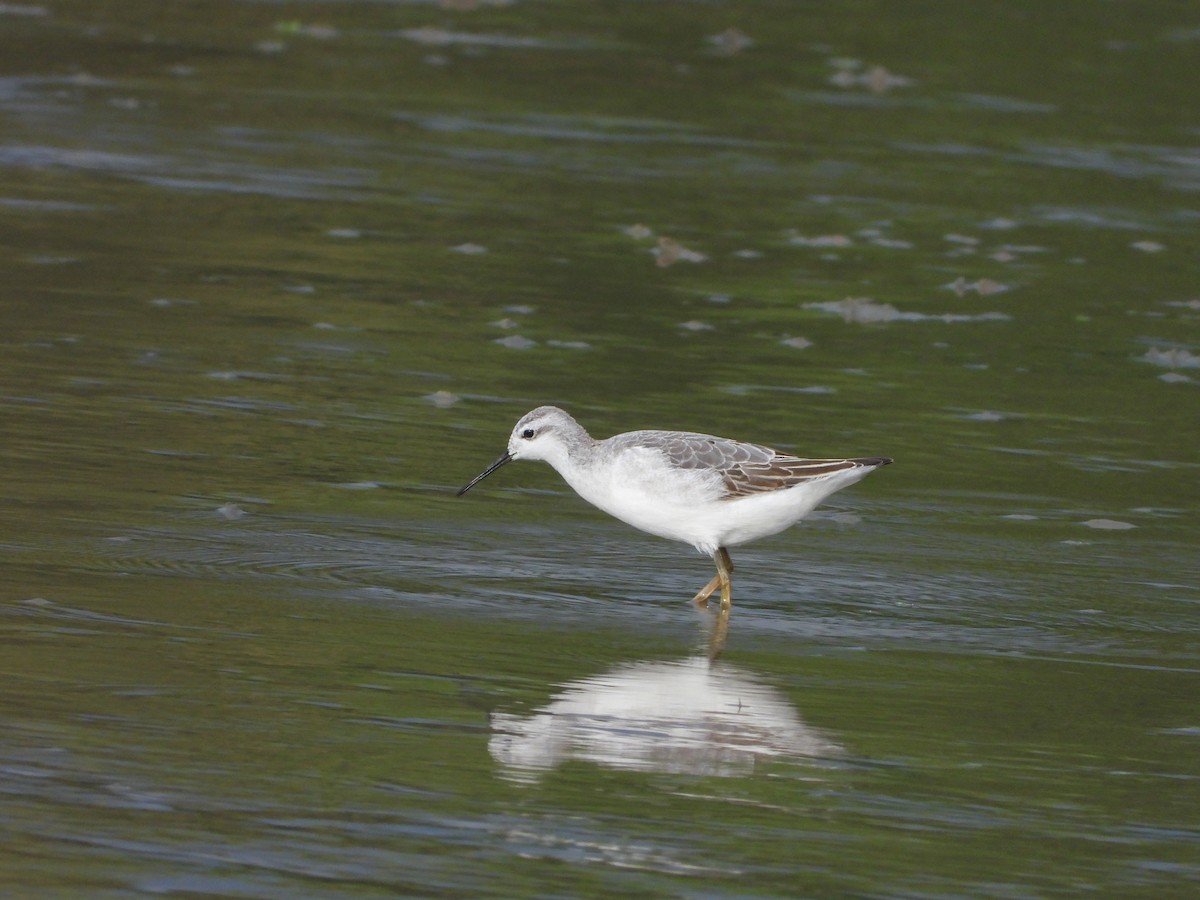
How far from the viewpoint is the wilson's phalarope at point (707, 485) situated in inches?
317

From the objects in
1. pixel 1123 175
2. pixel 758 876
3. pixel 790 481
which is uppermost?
pixel 1123 175

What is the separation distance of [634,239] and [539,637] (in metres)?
6.91

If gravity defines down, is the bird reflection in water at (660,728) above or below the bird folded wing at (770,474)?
below

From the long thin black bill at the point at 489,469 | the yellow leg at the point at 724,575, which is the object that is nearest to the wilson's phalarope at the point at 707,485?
the yellow leg at the point at 724,575

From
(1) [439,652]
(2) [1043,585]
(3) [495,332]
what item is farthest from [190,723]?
(3) [495,332]

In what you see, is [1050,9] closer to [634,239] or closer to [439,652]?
[634,239]

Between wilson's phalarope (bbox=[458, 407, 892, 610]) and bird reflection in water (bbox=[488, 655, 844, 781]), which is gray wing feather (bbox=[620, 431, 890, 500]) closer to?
wilson's phalarope (bbox=[458, 407, 892, 610])

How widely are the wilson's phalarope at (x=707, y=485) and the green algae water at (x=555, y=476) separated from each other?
10.3 inches

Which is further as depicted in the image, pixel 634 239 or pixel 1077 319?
pixel 634 239

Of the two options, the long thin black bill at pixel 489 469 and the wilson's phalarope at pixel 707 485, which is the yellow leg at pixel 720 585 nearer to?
the wilson's phalarope at pixel 707 485

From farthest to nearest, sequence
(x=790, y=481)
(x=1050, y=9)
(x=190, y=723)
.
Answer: (x=1050, y=9), (x=790, y=481), (x=190, y=723)

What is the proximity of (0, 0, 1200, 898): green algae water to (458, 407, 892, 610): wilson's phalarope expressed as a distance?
0.86 ft

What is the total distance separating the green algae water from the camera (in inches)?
227

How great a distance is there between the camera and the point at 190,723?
6254 mm
